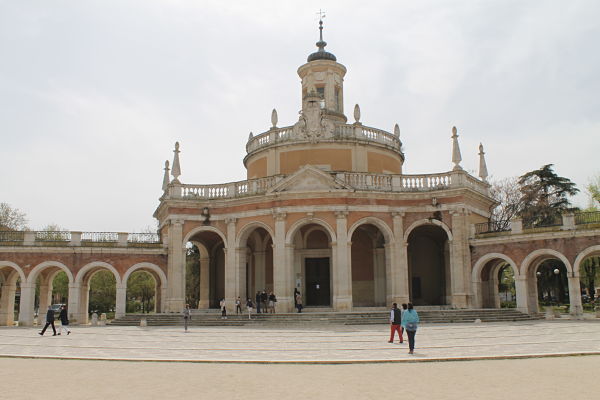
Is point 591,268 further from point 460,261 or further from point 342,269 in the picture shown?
point 342,269

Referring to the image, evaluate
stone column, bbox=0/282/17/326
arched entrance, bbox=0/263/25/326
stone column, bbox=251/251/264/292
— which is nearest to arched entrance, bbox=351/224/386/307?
stone column, bbox=251/251/264/292

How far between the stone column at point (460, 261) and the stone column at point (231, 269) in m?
11.5

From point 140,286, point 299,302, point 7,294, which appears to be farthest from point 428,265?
point 140,286

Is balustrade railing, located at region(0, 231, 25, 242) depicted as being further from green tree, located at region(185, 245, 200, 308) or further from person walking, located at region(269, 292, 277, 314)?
green tree, located at region(185, 245, 200, 308)

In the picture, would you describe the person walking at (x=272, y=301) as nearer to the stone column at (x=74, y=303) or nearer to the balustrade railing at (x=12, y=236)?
the stone column at (x=74, y=303)

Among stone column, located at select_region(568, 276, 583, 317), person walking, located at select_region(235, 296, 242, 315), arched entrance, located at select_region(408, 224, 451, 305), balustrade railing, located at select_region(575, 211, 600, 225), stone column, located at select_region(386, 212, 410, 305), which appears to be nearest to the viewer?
balustrade railing, located at select_region(575, 211, 600, 225)

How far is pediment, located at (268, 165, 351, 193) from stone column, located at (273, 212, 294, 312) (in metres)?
1.45

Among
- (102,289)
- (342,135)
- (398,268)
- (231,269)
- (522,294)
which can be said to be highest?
(342,135)

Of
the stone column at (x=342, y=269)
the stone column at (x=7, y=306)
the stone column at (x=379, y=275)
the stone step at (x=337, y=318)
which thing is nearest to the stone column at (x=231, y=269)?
the stone step at (x=337, y=318)

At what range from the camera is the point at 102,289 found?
48031 mm

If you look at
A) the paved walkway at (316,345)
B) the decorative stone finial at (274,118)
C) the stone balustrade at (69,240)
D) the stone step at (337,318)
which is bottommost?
the paved walkway at (316,345)

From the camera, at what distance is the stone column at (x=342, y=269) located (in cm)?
2853

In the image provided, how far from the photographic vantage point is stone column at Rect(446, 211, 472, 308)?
2928cm

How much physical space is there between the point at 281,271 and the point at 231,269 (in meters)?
3.21
